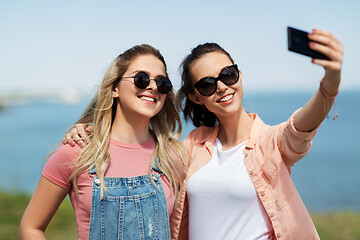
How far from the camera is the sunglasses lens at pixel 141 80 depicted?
300cm

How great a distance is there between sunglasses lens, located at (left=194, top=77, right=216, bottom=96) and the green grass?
11.7 ft

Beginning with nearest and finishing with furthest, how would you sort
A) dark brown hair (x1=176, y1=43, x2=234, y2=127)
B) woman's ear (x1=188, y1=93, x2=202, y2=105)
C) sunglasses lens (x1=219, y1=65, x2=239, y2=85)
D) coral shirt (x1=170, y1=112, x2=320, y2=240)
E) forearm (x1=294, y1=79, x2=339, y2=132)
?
forearm (x1=294, y1=79, x2=339, y2=132), coral shirt (x1=170, y1=112, x2=320, y2=240), sunglasses lens (x1=219, y1=65, x2=239, y2=85), dark brown hair (x1=176, y1=43, x2=234, y2=127), woman's ear (x1=188, y1=93, x2=202, y2=105)

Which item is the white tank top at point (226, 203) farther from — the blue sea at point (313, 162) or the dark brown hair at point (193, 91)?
the blue sea at point (313, 162)

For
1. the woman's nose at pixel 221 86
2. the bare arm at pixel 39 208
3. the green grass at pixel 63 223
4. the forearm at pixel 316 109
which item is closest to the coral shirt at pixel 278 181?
the forearm at pixel 316 109

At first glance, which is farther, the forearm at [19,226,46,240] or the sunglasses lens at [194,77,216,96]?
the sunglasses lens at [194,77,216,96]

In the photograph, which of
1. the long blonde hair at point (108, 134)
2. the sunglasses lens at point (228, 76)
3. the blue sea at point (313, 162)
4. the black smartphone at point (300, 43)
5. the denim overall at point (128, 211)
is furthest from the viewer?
the blue sea at point (313, 162)

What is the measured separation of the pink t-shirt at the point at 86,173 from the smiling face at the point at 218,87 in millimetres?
660

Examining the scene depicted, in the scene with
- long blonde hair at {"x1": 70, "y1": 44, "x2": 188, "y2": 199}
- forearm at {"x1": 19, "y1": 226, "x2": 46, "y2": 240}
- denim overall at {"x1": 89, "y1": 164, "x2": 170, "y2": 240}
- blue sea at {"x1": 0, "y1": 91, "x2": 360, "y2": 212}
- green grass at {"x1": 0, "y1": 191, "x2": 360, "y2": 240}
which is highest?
long blonde hair at {"x1": 70, "y1": 44, "x2": 188, "y2": 199}

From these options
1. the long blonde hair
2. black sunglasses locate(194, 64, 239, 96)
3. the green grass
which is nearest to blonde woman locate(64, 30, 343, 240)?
black sunglasses locate(194, 64, 239, 96)

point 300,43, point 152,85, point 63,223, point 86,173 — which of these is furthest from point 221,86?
point 63,223

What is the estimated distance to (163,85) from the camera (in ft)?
10.1

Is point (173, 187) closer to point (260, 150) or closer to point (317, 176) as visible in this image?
point (260, 150)

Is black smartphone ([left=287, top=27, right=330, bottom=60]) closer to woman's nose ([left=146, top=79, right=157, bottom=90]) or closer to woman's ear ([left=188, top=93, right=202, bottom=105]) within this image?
woman's nose ([left=146, top=79, right=157, bottom=90])

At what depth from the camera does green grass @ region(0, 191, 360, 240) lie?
565 centimetres
